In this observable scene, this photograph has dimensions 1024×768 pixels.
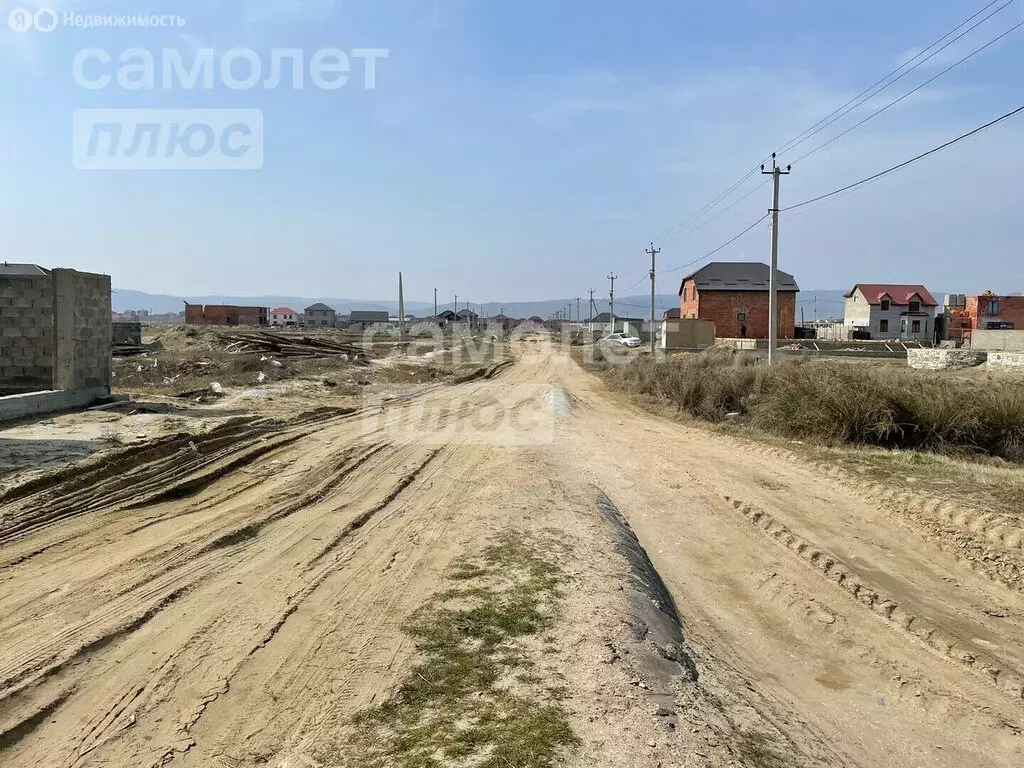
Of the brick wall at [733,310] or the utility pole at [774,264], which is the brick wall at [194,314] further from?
the utility pole at [774,264]

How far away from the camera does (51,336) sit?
13.9 meters

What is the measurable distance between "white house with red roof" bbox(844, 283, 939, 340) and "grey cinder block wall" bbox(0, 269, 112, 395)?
68305mm

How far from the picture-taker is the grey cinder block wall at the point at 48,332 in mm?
13523

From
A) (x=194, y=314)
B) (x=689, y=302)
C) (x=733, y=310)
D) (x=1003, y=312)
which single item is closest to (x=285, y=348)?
(x=733, y=310)

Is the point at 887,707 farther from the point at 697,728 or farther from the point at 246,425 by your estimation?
the point at 246,425

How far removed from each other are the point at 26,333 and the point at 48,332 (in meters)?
0.46

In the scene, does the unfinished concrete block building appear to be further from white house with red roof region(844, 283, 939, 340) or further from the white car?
white house with red roof region(844, 283, 939, 340)

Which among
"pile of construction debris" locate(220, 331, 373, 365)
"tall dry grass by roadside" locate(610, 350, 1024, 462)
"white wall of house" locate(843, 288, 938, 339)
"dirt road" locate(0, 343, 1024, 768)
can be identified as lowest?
"dirt road" locate(0, 343, 1024, 768)

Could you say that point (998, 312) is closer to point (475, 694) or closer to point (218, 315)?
point (475, 694)

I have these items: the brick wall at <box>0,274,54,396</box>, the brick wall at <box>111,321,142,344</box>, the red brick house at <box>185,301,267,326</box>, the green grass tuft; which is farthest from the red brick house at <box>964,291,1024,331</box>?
the red brick house at <box>185,301,267,326</box>

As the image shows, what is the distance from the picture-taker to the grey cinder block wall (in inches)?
532

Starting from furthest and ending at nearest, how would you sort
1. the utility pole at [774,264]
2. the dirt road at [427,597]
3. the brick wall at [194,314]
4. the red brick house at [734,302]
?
1. the brick wall at [194,314]
2. the red brick house at [734,302]
3. the utility pole at [774,264]
4. the dirt road at [427,597]

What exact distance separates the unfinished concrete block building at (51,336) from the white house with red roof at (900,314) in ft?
224

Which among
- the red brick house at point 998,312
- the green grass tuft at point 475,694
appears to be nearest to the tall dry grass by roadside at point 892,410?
the green grass tuft at point 475,694
